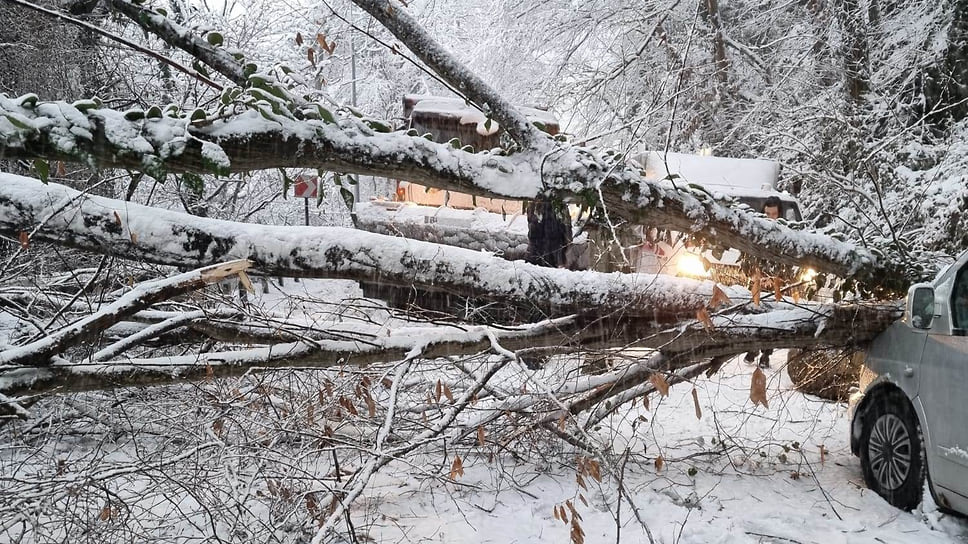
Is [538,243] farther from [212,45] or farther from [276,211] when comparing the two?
[276,211]

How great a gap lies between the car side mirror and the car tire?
65 cm

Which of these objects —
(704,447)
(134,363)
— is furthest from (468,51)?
(134,363)

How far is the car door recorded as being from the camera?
383 centimetres

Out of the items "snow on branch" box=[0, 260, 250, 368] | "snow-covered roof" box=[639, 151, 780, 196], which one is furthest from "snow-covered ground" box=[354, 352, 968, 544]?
"snow-covered roof" box=[639, 151, 780, 196]

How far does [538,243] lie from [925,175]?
18.0ft

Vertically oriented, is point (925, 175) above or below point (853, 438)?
above

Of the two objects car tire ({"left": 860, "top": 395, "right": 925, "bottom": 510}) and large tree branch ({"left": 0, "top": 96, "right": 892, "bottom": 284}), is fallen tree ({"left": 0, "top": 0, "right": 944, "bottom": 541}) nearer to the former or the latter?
large tree branch ({"left": 0, "top": 96, "right": 892, "bottom": 284})

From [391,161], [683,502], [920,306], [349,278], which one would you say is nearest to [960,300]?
[920,306]

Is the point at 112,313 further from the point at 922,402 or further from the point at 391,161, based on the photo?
the point at 922,402

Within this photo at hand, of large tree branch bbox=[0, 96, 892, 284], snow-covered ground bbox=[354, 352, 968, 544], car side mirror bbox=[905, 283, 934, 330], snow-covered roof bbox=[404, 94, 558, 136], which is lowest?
snow-covered ground bbox=[354, 352, 968, 544]

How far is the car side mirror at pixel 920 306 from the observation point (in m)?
4.08

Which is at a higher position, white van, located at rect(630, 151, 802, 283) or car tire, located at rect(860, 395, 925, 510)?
white van, located at rect(630, 151, 802, 283)

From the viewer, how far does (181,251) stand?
3695 mm

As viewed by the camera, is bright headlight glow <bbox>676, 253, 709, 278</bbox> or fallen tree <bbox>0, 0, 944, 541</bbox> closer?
fallen tree <bbox>0, 0, 944, 541</bbox>
